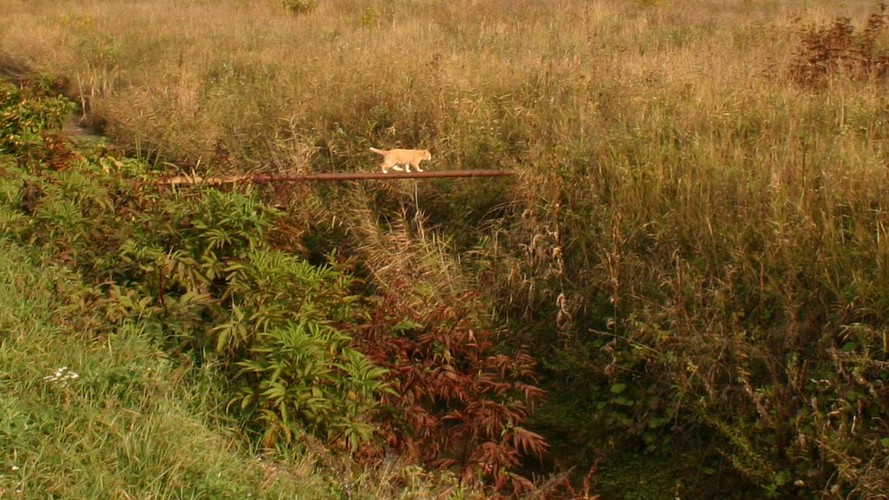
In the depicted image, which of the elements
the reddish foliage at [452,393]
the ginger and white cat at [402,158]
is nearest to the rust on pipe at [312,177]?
the ginger and white cat at [402,158]

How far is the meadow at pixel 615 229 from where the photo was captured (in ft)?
18.0

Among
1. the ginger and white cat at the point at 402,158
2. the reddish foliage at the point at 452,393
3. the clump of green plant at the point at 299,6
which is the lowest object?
the reddish foliage at the point at 452,393

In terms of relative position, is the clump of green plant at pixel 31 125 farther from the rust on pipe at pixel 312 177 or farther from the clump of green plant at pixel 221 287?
the rust on pipe at pixel 312 177

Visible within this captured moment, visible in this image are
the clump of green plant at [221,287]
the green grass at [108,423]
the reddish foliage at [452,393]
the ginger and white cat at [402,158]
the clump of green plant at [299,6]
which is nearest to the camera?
the green grass at [108,423]

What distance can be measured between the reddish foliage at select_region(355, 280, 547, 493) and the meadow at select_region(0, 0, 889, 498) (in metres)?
0.04

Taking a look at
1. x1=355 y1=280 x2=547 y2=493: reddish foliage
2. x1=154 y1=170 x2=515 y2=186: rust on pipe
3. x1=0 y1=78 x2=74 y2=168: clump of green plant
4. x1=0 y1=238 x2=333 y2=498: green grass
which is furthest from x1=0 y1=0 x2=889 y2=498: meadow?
x1=0 y1=78 x2=74 y2=168: clump of green plant

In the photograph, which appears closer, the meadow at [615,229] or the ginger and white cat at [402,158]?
the meadow at [615,229]

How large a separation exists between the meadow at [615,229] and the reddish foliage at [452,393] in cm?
4

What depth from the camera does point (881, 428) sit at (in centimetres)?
501

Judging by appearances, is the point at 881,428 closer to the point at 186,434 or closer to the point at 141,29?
the point at 186,434

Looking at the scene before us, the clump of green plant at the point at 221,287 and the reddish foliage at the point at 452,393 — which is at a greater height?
the clump of green plant at the point at 221,287

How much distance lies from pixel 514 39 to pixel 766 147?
6.01m

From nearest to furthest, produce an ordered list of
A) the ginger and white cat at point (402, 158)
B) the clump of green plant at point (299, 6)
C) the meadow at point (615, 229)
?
1. the meadow at point (615, 229)
2. the ginger and white cat at point (402, 158)
3. the clump of green plant at point (299, 6)

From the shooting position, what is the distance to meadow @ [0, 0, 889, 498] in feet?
18.0
